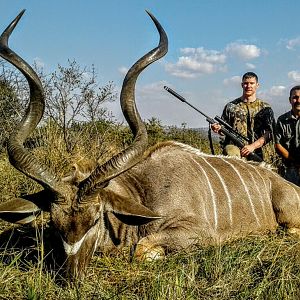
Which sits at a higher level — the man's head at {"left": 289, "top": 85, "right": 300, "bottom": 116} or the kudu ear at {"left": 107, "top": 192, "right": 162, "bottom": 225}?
the man's head at {"left": 289, "top": 85, "right": 300, "bottom": 116}

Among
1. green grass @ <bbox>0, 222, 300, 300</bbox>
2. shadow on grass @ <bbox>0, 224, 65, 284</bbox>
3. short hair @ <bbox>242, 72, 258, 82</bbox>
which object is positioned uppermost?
short hair @ <bbox>242, 72, 258, 82</bbox>

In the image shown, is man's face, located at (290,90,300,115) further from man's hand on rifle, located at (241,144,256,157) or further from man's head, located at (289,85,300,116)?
man's hand on rifle, located at (241,144,256,157)

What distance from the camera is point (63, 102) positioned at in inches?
312

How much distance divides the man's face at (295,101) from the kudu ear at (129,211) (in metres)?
2.81

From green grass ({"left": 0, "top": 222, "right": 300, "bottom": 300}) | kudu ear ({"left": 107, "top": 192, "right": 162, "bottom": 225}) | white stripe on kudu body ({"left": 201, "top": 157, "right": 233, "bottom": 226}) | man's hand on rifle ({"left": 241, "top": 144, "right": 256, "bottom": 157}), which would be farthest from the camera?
man's hand on rifle ({"left": 241, "top": 144, "right": 256, "bottom": 157})

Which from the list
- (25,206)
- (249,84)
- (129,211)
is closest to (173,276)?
(129,211)

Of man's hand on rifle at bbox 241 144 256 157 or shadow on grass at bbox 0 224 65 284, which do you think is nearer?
shadow on grass at bbox 0 224 65 284

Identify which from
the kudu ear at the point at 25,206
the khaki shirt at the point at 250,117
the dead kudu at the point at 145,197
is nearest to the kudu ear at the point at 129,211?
the dead kudu at the point at 145,197

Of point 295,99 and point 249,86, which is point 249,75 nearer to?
point 249,86

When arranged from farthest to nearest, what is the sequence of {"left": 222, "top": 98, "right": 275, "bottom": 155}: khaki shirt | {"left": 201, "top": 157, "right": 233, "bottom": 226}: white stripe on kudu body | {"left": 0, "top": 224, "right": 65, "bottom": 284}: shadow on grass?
{"left": 222, "top": 98, "right": 275, "bottom": 155}: khaki shirt, {"left": 201, "top": 157, "right": 233, "bottom": 226}: white stripe on kudu body, {"left": 0, "top": 224, "right": 65, "bottom": 284}: shadow on grass

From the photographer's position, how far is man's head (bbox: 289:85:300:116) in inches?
222

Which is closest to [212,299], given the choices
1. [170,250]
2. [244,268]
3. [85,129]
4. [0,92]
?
[244,268]

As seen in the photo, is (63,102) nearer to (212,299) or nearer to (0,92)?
(0,92)

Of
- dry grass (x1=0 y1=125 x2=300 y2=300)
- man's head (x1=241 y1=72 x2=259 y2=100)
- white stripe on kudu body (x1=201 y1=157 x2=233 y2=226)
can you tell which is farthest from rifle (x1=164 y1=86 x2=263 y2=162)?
dry grass (x1=0 y1=125 x2=300 y2=300)
